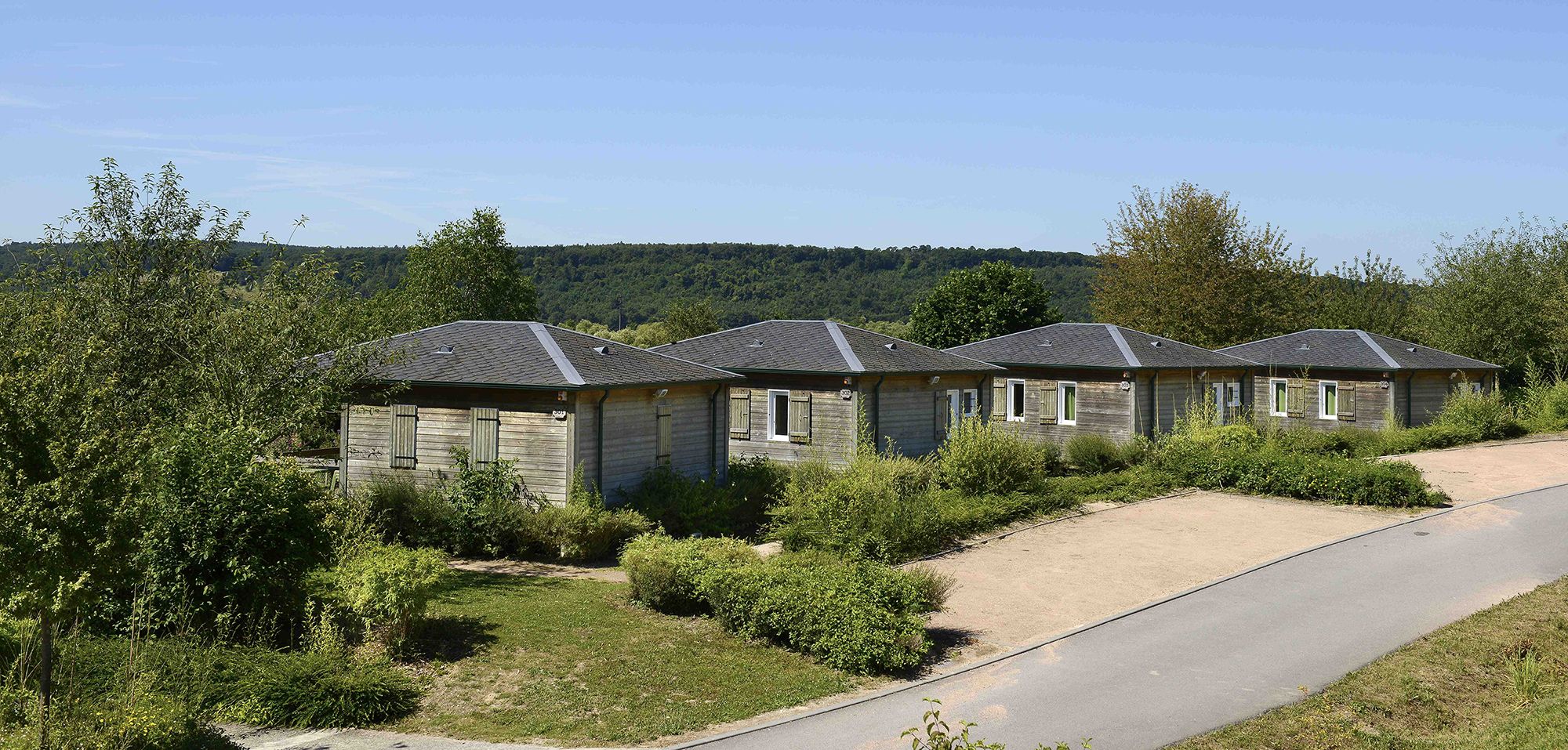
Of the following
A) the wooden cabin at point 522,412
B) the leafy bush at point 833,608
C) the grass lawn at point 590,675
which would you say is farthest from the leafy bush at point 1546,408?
the grass lawn at point 590,675

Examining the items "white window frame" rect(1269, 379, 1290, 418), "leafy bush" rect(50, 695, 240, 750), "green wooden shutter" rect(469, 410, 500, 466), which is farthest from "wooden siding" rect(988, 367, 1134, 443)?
"leafy bush" rect(50, 695, 240, 750)

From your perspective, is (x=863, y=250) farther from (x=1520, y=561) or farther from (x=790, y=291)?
(x=1520, y=561)

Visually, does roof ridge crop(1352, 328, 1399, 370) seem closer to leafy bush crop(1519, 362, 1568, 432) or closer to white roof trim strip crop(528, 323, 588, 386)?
leafy bush crop(1519, 362, 1568, 432)

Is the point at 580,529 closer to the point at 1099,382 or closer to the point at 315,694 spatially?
the point at 315,694

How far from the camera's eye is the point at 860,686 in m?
11.5

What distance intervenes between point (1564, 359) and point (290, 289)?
4704 cm

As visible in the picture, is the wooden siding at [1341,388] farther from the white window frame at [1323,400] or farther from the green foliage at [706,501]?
the green foliage at [706,501]

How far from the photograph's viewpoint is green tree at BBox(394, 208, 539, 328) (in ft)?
163

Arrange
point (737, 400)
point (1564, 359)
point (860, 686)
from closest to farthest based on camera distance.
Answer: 1. point (860, 686)
2. point (737, 400)
3. point (1564, 359)

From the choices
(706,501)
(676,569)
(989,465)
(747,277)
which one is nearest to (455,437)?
(706,501)

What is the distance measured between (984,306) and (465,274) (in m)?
22.0

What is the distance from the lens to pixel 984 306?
47.3 meters

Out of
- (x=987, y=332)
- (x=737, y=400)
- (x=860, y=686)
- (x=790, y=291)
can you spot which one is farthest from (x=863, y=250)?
(x=860, y=686)

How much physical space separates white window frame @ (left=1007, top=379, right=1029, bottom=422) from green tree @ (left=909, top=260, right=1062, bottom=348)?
1336cm
